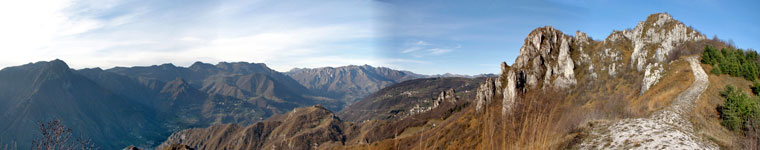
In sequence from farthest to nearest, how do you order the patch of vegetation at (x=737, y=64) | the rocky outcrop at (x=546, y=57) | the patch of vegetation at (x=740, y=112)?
1. the rocky outcrop at (x=546, y=57)
2. the patch of vegetation at (x=737, y=64)
3. the patch of vegetation at (x=740, y=112)

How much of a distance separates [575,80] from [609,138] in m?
117

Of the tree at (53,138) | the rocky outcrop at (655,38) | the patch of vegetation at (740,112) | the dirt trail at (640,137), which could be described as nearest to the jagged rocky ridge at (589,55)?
the rocky outcrop at (655,38)

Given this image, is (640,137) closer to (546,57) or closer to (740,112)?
(740,112)

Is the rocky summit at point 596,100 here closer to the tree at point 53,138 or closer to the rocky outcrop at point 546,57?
the rocky outcrop at point 546,57

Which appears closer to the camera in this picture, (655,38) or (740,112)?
(740,112)

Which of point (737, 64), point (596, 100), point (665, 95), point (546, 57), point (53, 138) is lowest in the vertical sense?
point (596, 100)

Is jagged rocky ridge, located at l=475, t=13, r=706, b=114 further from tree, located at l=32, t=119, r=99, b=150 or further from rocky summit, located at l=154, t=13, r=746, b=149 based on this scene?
tree, located at l=32, t=119, r=99, b=150

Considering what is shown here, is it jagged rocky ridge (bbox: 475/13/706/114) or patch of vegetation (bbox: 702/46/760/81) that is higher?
jagged rocky ridge (bbox: 475/13/706/114)

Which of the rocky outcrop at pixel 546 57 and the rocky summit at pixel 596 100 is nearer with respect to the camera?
the rocky summit at pixel 596 100

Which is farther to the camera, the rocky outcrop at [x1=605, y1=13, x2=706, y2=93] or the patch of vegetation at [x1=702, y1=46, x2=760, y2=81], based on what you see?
the rocky outcrop at [x1=605, y1=13, x2=706, y2=93]

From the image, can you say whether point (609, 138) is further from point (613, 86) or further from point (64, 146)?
point (613, 86)

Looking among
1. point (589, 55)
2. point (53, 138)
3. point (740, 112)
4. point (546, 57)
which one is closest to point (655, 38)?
point (589, 55)

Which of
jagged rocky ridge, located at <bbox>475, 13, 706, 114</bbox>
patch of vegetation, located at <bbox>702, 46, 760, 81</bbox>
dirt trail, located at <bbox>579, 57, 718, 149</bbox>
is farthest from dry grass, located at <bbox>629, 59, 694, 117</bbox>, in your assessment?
jagged rocky ridge, located at <bbox>475, 13, 706, 114</bbox>

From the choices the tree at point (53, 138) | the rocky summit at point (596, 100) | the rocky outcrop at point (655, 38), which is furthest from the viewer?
the rocky outcrop at point (655, 38)
